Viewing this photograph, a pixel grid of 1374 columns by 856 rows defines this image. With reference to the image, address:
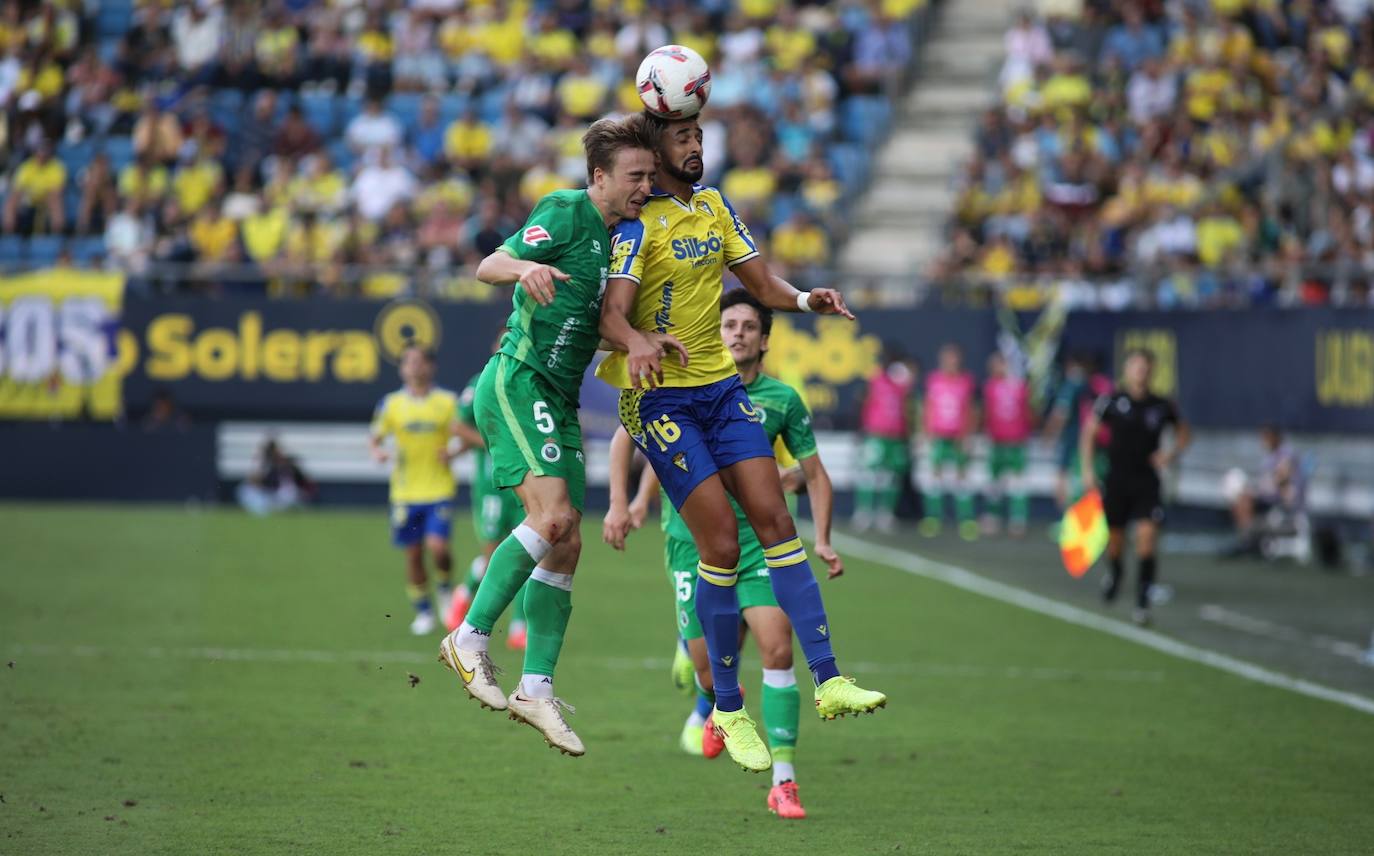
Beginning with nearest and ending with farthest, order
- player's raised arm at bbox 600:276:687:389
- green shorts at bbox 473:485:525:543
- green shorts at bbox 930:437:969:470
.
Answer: player's raised arm at bbox 600:276:687:389 < green shorts at bbox 473:485:525:543 < green shorts at bbox 930:437:969:470

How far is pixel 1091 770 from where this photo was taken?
9.68m

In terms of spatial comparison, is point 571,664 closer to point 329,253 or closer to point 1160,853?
point 1160,853

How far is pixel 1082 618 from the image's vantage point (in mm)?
16500

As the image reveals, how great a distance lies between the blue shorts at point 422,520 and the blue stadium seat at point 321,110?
627 inches

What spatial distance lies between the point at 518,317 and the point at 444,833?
217cm

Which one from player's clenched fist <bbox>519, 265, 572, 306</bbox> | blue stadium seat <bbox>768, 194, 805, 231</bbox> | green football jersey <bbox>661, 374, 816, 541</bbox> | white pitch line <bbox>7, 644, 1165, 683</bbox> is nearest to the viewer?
player's clenched fist <bbox>519, 265, 572, 306</bbox>

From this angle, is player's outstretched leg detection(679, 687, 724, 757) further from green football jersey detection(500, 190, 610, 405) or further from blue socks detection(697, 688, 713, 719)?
green football jersey detection(500, 190, 610, 405)

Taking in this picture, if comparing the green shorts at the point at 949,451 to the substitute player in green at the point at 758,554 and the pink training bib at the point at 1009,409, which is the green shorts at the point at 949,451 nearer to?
the pink training bib at the point at 1009,409

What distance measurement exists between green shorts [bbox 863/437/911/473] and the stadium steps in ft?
7.10

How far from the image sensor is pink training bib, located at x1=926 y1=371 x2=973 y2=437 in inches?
1003

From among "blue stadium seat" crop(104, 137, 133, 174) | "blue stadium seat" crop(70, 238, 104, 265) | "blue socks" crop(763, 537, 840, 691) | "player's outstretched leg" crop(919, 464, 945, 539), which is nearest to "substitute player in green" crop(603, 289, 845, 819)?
"blue socks" crop(763, 537, 840, 691)

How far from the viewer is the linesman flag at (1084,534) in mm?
18094

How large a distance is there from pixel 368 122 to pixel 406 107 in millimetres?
1094

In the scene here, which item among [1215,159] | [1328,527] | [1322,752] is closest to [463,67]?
[1215,159]
